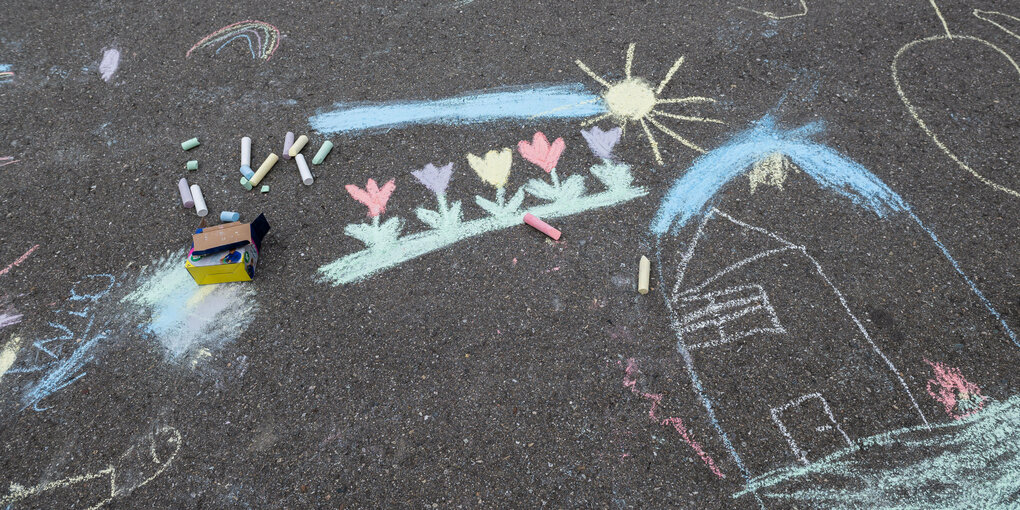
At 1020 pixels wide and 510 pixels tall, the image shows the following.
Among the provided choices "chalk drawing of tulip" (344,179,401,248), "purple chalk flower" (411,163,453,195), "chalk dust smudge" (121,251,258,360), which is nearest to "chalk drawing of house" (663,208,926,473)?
"purple chalk flower" (411,163,453,195)

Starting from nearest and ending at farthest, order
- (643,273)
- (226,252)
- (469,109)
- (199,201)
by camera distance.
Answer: (643,273) < (226,252) < (199,201) < (469,109)

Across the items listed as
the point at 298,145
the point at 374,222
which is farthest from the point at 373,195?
the point at 298,145

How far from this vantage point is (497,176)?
135 inches

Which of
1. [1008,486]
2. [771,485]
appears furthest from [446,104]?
[1008,486]

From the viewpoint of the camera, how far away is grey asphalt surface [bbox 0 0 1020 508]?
2.51 meters

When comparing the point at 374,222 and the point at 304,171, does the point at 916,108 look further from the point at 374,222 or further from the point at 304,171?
the point at 304,171

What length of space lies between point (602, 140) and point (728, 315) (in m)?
A: 1.39

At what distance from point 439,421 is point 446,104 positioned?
2.22 metres

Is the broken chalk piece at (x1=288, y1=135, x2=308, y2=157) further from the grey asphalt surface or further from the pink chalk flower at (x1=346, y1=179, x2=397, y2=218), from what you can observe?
the pink chalk flower at (x1=346, y1=179, x2=397, y2=218)

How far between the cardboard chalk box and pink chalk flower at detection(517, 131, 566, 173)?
5.33 feet

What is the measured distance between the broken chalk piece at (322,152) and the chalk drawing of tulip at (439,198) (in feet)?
2.01

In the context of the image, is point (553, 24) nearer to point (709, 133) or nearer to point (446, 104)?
point (446, 104)

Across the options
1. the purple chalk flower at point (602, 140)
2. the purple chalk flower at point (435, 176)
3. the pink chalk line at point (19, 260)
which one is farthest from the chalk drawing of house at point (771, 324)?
the pink chalk line at point (19, 260)

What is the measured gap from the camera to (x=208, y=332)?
296 cm
